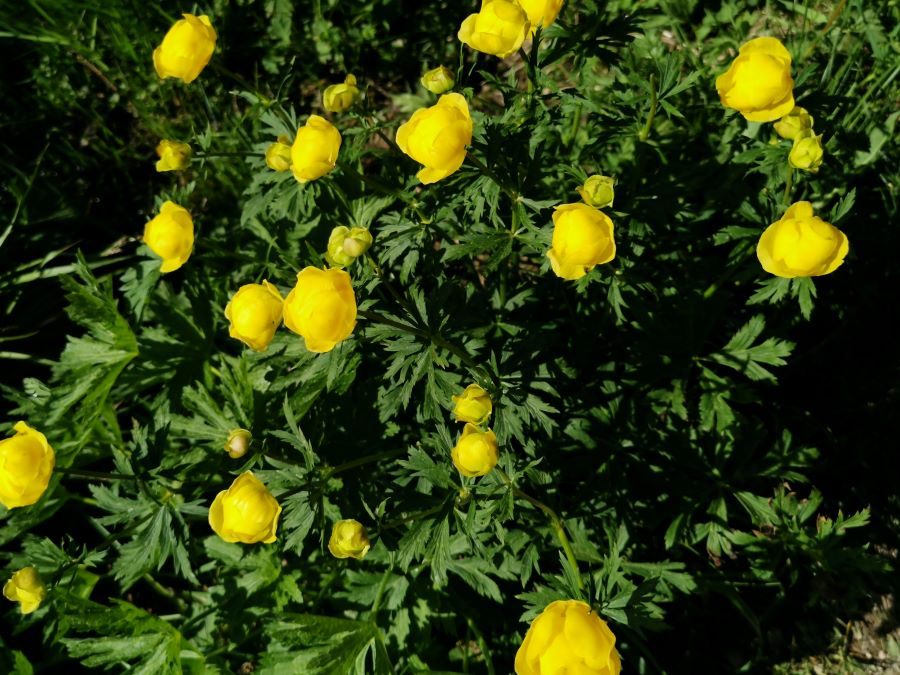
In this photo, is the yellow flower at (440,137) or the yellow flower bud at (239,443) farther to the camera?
the yellow flower bud at (239,443)

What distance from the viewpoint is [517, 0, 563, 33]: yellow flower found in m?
1.38

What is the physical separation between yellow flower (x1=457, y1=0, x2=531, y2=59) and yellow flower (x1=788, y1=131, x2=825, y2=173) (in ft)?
1.97

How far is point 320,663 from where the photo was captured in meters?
1.76

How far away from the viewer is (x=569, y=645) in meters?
1.18

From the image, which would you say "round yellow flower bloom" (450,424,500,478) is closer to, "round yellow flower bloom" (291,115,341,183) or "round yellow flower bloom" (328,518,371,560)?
"round yellow flower bloom" (328,518,371,560)

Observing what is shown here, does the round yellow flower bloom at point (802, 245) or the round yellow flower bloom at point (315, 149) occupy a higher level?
the round yellow flower bloom at point (315, 149)

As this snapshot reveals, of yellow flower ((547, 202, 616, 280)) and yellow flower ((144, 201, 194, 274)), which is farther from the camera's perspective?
yellow flower ((144, 201, 194, 274))

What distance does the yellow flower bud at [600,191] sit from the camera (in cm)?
141

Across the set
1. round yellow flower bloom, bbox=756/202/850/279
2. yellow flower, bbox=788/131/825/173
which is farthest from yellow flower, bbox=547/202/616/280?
yellow flower, bbox=788/131/825/173

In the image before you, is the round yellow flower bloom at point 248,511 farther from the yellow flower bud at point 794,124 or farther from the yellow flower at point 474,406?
the yellow flower bud at point 794,124

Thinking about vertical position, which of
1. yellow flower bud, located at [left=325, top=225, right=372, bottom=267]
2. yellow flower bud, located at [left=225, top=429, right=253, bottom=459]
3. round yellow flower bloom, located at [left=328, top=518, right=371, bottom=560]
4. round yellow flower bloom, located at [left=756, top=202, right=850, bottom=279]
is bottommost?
round yellow flower bloom, located at [left=328, top=518, right=371, bottom=560]

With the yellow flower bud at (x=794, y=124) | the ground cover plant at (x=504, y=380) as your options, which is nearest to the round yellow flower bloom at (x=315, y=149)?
the ground cover plant at (x=504, y=380)

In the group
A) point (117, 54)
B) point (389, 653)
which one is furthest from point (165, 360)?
point (117, 54)

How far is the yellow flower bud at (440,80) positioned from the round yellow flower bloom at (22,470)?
44.8 inches
